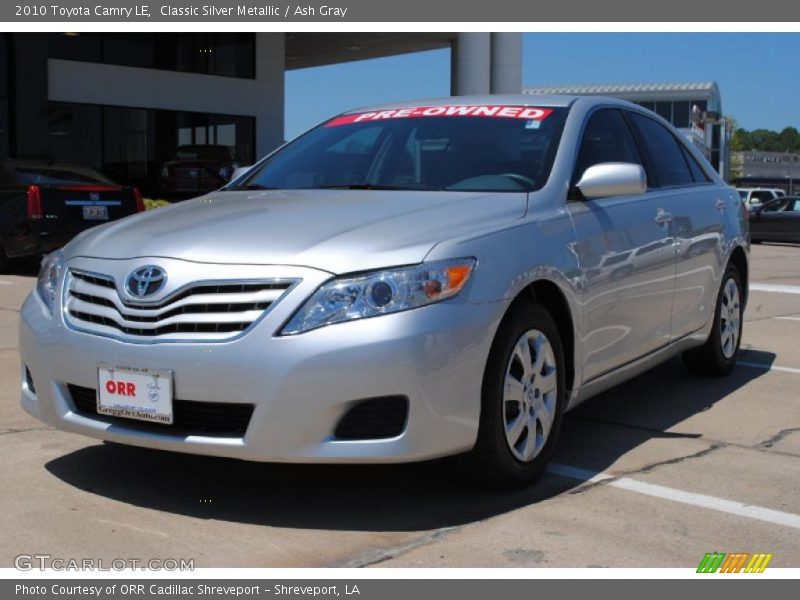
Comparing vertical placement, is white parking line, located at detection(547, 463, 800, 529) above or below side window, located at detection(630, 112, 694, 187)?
below

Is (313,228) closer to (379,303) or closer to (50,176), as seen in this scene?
(379,303)

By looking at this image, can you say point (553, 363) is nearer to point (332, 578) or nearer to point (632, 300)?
point (632, 300)

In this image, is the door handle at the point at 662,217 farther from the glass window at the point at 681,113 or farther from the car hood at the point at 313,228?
the glass window at the point at 681,113

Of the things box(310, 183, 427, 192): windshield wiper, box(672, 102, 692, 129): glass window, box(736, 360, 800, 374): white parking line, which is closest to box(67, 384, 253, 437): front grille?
box(310, 183, 427, 192): windshield wiper

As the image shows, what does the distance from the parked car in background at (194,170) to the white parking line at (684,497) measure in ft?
60.5

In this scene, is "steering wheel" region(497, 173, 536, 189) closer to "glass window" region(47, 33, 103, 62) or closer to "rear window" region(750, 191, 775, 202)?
"glass window" region(47, 33, 103, 62)

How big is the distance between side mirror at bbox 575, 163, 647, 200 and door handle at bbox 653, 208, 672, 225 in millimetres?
689

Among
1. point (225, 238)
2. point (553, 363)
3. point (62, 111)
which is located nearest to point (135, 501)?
point (225, 238)

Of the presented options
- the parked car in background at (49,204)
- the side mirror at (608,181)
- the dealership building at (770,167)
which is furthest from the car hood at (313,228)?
the dealership building at (770,167)

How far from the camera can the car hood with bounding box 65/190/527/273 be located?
12.5ft

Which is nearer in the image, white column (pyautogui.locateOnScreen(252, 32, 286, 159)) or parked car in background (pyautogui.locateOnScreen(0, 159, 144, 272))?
parked car in background (pyautogui.locateOnScreen(0, 159, 144, 272))

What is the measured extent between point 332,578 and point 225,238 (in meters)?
1.34

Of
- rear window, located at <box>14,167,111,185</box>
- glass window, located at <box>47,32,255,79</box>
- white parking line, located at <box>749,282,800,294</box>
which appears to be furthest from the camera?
glass window, located at <box>47,32,255,79</box>

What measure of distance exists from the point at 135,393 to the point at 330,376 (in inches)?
29.7
